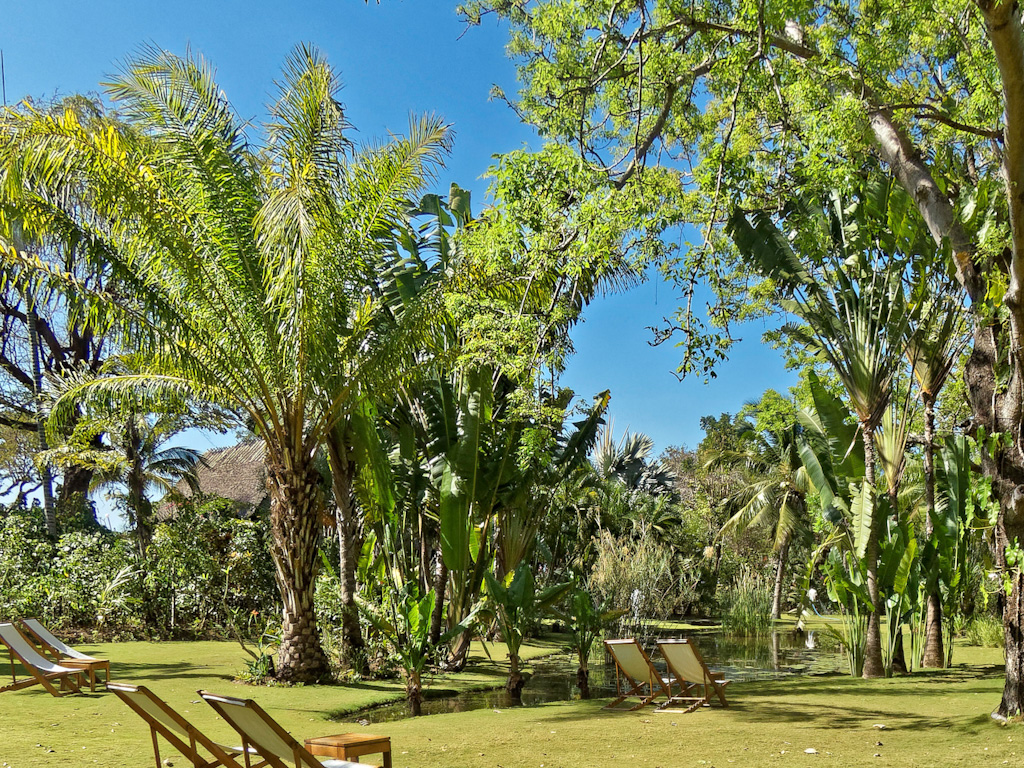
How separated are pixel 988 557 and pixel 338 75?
16.1 metres

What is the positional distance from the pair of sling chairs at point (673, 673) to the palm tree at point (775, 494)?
20.7 meters

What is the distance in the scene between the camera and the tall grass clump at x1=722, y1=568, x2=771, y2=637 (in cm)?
2070

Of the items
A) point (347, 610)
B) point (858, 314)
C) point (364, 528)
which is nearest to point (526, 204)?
point (858, 314)

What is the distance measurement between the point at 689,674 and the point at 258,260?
7.64 metres

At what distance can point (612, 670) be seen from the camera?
575 inches

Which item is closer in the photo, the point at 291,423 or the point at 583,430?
the point at 291,423

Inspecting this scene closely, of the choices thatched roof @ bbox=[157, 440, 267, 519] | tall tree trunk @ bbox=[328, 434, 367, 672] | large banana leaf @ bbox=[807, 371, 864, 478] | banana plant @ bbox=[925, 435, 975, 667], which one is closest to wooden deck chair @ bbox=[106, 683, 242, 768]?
tall tree trunk @ bbox=[328, 434, 367, 672]

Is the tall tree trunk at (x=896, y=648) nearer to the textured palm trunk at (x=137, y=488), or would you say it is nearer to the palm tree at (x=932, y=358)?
the palm tree at (x=932, y=358)

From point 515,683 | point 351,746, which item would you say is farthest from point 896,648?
point 351,746

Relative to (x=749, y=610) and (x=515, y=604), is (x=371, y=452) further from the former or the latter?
(x=749, y=610)

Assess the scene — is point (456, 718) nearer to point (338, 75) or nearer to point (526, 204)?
point (526, 204)

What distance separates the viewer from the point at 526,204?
25.8ft

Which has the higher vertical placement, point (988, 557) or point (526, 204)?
point (526, 204)

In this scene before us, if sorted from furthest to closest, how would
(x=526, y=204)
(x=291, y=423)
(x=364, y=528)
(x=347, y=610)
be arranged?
(x=364, y=528), (x=347, y=610), (x=291, y=423), (x=526, y=204)
